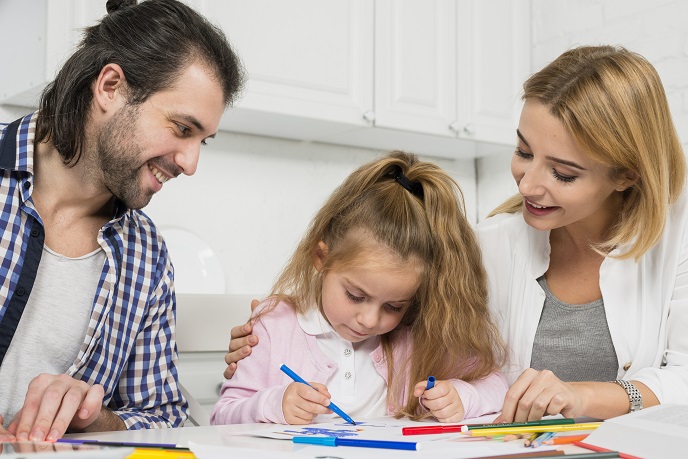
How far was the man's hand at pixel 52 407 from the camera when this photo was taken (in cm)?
91

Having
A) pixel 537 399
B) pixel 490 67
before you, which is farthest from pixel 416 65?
pixel 537 399

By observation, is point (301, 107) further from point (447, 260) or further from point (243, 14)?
point (447, 260)

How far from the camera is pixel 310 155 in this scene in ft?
9.34

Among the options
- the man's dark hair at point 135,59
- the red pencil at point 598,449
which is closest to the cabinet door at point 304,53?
the man's dark hair at point 135,59

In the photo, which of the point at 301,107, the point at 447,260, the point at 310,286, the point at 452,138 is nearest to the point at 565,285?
the point at 447,260

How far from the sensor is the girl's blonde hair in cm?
138

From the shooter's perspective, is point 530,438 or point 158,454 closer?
point 158,454

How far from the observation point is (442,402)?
120cm

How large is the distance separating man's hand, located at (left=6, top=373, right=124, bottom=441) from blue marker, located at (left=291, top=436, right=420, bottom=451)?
276 millimetres

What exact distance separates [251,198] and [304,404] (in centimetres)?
163

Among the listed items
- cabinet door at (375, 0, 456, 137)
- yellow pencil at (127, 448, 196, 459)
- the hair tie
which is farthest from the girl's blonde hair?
cabinet door at (375, 0, 456, 137)

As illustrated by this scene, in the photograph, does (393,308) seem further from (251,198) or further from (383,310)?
(251,198)

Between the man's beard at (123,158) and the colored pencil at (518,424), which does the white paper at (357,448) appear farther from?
the man's beard at (123,158)

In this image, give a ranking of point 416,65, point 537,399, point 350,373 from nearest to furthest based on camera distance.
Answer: point 537,399 < point 350,373 < point 416,65
